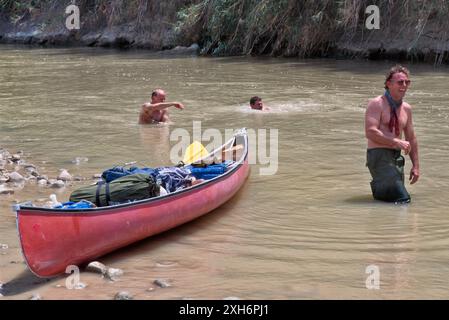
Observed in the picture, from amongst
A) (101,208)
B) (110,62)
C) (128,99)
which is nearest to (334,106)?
(128,99)

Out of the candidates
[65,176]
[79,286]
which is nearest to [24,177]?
[65,176]

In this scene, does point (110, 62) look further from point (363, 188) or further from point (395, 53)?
point (363, 188)

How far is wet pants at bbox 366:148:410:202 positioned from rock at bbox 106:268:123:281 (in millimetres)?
2843

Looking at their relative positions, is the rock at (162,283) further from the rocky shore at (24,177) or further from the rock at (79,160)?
the rock at (79,160)

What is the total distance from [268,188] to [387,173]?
158 centimetres

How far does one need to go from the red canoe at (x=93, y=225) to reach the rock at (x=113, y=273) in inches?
9.3

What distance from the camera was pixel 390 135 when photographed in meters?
7.26

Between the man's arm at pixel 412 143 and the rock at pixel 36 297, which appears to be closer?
the rock at pixel 36 297

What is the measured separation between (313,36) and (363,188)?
15320 mm

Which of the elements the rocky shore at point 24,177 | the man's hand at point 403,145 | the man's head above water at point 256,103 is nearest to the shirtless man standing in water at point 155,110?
the man's head above water at point 256,103

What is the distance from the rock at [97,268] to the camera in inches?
228

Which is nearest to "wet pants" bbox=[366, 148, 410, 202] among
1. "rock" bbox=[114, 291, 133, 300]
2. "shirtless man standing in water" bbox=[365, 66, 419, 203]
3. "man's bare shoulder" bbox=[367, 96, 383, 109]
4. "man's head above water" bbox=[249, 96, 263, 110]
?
"shirtless man standing in water" bbox=[365, 66, 419, 203]

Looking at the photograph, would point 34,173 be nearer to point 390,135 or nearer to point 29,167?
point 29,167

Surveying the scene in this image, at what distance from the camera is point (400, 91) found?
23.4ft
